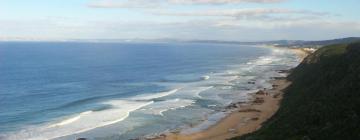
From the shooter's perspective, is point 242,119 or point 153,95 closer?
point 242,119

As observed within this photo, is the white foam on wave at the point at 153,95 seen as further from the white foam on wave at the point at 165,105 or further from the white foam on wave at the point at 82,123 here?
the white foam on wave at the point at 82,123

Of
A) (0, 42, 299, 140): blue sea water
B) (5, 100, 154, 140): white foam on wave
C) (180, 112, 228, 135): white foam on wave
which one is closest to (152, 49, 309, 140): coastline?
(180, 112, 228, 135): white foam on wave

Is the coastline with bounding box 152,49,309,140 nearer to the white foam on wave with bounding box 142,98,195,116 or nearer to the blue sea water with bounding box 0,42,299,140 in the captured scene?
the blue sea water with bounding box 0,42,299,140

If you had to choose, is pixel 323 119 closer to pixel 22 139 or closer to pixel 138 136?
pixel 138 136

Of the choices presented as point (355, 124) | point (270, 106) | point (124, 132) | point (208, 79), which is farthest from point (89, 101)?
point (355, 124)

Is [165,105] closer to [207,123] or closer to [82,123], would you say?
[207,123]

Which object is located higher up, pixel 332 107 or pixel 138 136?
pixel 332 107

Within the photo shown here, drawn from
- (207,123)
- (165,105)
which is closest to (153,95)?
(165,105)
